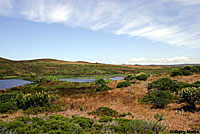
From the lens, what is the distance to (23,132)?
A: 647 centimetres

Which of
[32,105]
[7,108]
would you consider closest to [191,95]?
[32,105]

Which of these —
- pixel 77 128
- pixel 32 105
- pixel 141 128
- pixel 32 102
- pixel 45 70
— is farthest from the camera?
pixel 45 70

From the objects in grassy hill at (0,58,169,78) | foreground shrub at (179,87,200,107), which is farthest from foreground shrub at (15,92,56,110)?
grassy hill at (0,58,169,78)

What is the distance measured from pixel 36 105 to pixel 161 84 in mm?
14493

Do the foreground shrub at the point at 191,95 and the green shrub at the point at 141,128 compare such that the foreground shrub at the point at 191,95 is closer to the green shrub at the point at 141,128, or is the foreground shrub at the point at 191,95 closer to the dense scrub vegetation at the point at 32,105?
the green shrub at the point at 141,128

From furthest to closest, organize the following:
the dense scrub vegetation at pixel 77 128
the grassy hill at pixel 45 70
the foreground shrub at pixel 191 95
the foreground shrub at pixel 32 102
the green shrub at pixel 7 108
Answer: the grassy hill at pixel 45 70, the foreground shrub at pixel 32 102, the green shrub at pixel 7 108, the foreground shrub at pixel 191 95, the dense scrub vegetation at pixel 77 128

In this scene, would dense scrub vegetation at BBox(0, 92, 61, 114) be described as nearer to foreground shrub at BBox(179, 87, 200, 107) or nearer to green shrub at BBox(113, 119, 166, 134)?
green shrub at BBox(113, 119, 166, 134)

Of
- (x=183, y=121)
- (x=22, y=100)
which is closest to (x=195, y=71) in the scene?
(x=183, y=121)

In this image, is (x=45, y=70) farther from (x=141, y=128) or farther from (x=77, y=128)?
(x=141, y=128)

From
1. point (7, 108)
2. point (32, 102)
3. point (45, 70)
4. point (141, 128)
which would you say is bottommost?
point (7, 108)

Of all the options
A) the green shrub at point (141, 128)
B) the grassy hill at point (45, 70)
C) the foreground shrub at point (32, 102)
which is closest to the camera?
the green shrub at point (141, 128)

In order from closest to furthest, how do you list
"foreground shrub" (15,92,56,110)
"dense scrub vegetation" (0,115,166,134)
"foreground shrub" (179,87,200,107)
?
"dense scrub vegetation" (0,115,166,134)
"foreground shrub" (179,87,200,107)
"foreground shrub" (15,92,56,110)

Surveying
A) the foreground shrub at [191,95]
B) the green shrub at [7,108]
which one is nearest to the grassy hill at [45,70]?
the green shrub at [7,108]

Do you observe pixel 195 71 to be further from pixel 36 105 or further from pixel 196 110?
pixel 36 105
